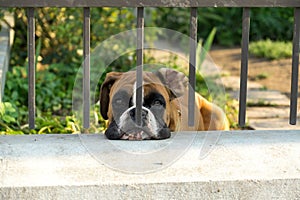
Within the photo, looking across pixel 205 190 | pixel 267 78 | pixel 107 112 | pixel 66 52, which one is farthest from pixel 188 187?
pixel 267 78

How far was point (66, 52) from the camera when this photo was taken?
7.00 meters

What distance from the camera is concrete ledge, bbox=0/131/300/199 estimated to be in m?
3.00

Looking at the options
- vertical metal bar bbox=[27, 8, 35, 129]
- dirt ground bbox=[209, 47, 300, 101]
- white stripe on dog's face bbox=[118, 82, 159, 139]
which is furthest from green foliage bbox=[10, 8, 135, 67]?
vertical metal bar bbox=[27, 8, 35, 129]

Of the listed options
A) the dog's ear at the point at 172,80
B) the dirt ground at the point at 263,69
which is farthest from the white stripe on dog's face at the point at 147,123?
the dirt ground at the point at 263,69

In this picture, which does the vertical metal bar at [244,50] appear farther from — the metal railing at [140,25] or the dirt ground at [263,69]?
the dirt ground at [263,69]

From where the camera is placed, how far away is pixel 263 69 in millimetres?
8656

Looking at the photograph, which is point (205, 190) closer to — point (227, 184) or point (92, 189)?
point (227, 184)

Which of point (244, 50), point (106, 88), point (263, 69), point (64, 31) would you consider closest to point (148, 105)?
point (106, 88)

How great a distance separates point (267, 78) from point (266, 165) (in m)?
5.05

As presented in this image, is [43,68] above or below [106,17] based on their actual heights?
below

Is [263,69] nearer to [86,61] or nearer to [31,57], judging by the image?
[86,61]

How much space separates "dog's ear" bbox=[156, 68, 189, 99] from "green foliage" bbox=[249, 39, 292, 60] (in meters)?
5.06

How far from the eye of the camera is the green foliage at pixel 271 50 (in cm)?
920

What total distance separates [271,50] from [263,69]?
2.60ft
